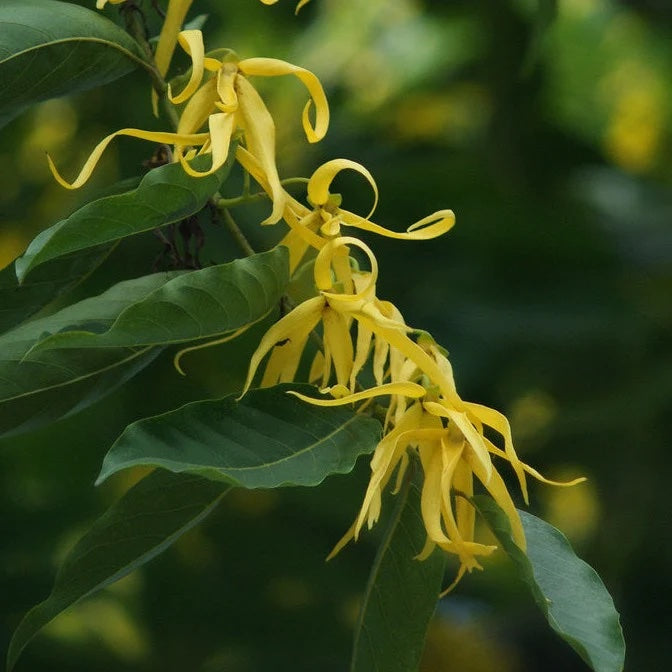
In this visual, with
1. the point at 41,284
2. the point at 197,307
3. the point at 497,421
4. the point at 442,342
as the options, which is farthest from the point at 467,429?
the point at 442,342

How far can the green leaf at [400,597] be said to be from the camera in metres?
0.66

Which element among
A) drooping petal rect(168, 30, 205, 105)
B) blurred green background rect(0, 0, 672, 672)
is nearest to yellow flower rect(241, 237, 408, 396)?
drooping petal rect(168, 30, 205, 105)

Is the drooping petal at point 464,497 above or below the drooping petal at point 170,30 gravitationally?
below

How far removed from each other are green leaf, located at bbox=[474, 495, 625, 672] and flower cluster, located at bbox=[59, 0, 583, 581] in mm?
14

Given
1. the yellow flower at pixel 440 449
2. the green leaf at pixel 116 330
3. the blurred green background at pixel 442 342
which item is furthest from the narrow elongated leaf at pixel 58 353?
the blurred green background at pixel 442 342

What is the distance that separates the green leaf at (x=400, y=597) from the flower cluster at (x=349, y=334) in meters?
0.03

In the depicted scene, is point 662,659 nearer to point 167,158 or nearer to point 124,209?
point 167,158

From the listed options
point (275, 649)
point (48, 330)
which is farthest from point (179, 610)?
point (48, 330)

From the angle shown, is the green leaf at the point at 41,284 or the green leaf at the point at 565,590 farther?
the green leaf at the point at 41,284

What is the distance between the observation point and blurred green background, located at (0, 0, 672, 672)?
4.77 feet

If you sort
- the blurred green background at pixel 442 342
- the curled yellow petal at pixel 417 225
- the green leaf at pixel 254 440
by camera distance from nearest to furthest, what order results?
the green leaf at pixel 254 440, the curled yellow petal at pixel 417 225, the blurred green background at pixel 442 342

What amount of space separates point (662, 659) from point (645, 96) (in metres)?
0.81

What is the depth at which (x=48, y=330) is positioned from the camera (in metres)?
0.60

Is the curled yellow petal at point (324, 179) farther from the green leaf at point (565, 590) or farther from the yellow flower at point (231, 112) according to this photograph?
the green leaf at point (565, 590)
